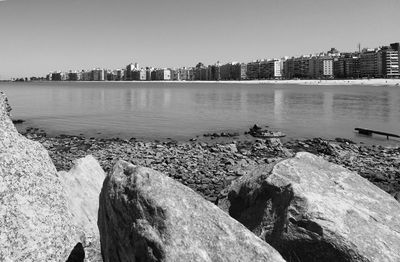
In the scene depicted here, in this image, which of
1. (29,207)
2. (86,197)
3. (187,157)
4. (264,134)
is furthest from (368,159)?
(29,207)

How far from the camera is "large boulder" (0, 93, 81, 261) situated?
421 centimetres

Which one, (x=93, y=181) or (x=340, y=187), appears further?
(x=93, y=181)

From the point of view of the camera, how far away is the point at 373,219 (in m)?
4.89

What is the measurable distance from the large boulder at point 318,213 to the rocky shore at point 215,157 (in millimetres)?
Answer: 7573

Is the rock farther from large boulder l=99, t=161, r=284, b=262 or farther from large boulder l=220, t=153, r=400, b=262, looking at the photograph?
large boulder l=220, t=153, r=400, b=262

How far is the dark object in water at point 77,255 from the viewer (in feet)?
15.7

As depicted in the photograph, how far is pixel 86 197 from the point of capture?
731cm

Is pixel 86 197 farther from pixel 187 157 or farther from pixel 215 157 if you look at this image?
pixel 215 157

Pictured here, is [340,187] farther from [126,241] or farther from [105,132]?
[105,132]

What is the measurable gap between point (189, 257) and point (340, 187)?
280cm

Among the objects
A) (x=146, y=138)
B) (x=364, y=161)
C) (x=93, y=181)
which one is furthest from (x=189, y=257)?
(x=146, y=138)

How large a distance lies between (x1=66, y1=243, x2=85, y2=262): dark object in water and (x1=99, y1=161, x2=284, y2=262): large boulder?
1.82ft

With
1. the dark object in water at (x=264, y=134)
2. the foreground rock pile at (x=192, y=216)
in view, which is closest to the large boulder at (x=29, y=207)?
the foreground rock pile at (x=192, y=216)

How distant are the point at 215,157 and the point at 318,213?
1482cm
